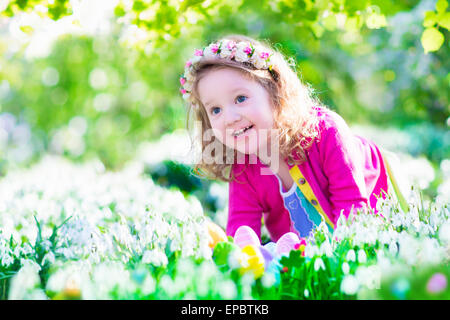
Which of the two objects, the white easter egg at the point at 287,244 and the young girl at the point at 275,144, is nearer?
the white easter egg at the point at 287,244

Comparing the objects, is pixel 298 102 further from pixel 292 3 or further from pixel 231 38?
pixel 292 3

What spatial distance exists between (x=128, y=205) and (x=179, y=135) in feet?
13.4

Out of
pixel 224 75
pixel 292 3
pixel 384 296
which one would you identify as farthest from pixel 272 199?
pixel 384 296

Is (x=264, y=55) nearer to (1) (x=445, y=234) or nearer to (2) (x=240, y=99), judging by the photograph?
(2) (x=240, y=99)

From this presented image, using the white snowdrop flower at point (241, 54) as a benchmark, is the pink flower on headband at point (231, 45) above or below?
above

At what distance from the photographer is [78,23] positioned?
3.19 meters

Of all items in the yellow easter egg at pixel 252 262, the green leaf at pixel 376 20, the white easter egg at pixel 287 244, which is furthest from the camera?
the green leaf at pixel 376 20

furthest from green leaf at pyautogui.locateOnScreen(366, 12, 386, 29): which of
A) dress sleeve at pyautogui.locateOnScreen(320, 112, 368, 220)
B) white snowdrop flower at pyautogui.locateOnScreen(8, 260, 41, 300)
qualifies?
white snowdrop flower at pyautogui.locateOnScreen(8, 260, 41, 300)

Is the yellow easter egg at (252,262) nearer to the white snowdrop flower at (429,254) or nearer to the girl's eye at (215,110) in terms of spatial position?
the white snowdrop flower at (429,254)

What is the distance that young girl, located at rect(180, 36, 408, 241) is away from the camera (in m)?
2.65

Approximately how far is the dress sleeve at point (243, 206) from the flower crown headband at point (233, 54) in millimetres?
757

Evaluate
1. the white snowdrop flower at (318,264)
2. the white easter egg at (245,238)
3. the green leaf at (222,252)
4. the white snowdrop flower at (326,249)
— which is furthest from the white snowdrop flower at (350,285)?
the white easter egg at (245,238)

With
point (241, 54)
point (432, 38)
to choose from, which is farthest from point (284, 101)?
point (432, 38)

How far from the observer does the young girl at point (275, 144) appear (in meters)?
2.65
